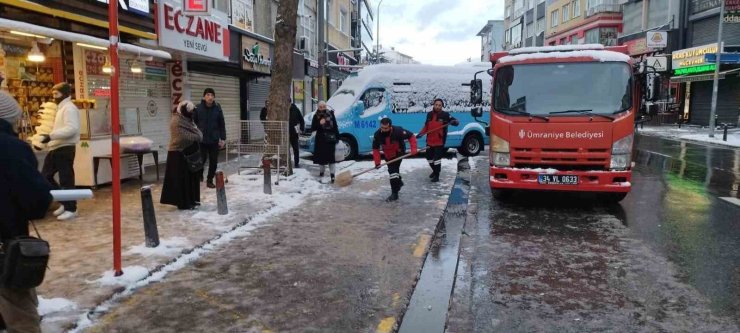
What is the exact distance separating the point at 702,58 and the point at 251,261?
3189 centimetres

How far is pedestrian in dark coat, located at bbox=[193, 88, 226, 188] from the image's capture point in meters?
9.77

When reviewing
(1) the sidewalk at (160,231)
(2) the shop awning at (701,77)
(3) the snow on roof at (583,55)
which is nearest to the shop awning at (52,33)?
(1) the sidewalk at (160,231)

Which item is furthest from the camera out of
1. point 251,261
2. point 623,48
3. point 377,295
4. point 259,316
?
point 623,48

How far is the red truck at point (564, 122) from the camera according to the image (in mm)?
7906

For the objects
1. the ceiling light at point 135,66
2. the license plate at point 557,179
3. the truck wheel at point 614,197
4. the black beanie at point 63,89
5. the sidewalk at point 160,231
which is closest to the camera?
the sidewalk at point 160,231

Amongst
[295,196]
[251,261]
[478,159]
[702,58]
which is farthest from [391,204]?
[702,58]

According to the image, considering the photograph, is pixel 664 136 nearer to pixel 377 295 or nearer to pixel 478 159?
pixel 478 159

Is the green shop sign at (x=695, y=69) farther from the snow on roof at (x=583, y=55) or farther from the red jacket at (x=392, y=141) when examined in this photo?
the red jacket at (x=392, y=141)

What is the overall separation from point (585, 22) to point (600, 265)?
4615 centimetres

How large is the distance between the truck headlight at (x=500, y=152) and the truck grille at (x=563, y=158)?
0.11m

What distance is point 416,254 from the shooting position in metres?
6.04

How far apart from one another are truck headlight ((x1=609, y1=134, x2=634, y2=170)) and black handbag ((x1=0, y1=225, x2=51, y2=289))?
23.8ft

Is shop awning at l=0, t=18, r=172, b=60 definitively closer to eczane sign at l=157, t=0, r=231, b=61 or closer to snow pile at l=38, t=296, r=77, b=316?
eczane sign at l=157, t=0, r=231, b=61

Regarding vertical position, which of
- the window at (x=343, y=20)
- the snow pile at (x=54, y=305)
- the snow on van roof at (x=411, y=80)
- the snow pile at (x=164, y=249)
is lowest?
the snow pile at (x=54, y=305)
